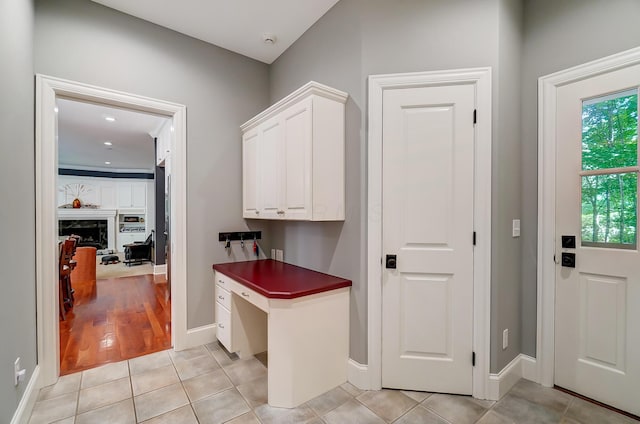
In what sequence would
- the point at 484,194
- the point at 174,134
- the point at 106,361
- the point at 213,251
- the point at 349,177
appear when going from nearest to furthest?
the point at 484,194
the point at 349,177
the point at 106,361
the point at 174,134
the point at 213,251

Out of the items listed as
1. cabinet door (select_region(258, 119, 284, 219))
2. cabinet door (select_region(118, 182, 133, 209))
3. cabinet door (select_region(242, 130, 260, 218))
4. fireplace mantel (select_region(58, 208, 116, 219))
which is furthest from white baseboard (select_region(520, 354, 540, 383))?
fireplace mantel (select_region(58, 208, 116, 219))

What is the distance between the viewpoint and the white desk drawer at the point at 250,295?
6.52 feet

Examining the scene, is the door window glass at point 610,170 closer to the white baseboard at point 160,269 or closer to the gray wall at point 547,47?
the gray wall at point 547,47

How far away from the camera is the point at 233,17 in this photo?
253cm

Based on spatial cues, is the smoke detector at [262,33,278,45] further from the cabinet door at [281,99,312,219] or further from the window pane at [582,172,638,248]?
the window pane at [582,172,638,248]

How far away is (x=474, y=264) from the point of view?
1938 millimetres

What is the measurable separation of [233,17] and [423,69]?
173cm

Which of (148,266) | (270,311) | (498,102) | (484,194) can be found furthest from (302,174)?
(148,266)

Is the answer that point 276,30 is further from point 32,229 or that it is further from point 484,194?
point 32,229

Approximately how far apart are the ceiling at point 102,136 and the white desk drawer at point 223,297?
1957 millimetres

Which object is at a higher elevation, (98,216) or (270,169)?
(270,169)

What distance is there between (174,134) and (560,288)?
11.2 feet

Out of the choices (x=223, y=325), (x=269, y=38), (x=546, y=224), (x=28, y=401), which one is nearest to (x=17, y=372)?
(x=28, y=401)

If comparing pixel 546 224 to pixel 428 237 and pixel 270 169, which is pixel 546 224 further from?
pixel 270 169
